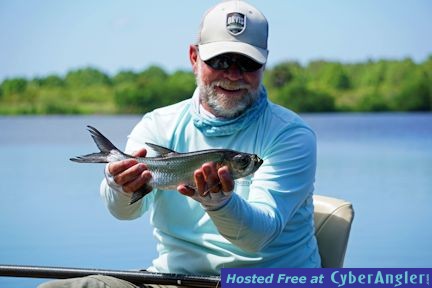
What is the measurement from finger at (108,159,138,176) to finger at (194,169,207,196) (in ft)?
0.83

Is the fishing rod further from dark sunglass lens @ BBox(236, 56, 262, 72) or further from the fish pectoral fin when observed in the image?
A: dark sunglass lens @ BBox(236, 56, 262, 72)

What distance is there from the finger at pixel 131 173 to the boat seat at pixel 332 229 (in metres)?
0.98

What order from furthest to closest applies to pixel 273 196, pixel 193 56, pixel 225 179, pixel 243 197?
pixel 193 56 → pixel 243 197 → pixel 273 196 → pixel 225 179

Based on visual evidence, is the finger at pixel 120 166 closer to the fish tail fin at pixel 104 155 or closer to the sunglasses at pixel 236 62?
the fish tail fin at pixel 104 155

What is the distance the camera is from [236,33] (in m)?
3.58

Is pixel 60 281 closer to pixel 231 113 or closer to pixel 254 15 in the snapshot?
pixel 231 113

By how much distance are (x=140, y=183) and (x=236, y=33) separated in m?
0.70

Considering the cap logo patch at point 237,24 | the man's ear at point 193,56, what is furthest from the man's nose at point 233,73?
the man's ear at point 193,56

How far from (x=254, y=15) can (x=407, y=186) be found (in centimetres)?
734

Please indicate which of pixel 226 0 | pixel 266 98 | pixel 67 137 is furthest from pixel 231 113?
pixel 67 137

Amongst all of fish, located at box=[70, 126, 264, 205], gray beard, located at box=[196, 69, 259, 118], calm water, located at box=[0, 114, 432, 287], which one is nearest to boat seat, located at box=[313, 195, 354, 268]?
gray beard, located at box=[196, 69, 259, 118]

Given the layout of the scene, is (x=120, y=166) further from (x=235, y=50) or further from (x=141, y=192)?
(x=235, y=50)

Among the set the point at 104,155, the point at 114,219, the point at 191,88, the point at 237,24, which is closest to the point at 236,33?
the point at 237,24

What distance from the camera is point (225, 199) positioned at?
3.12 meters
